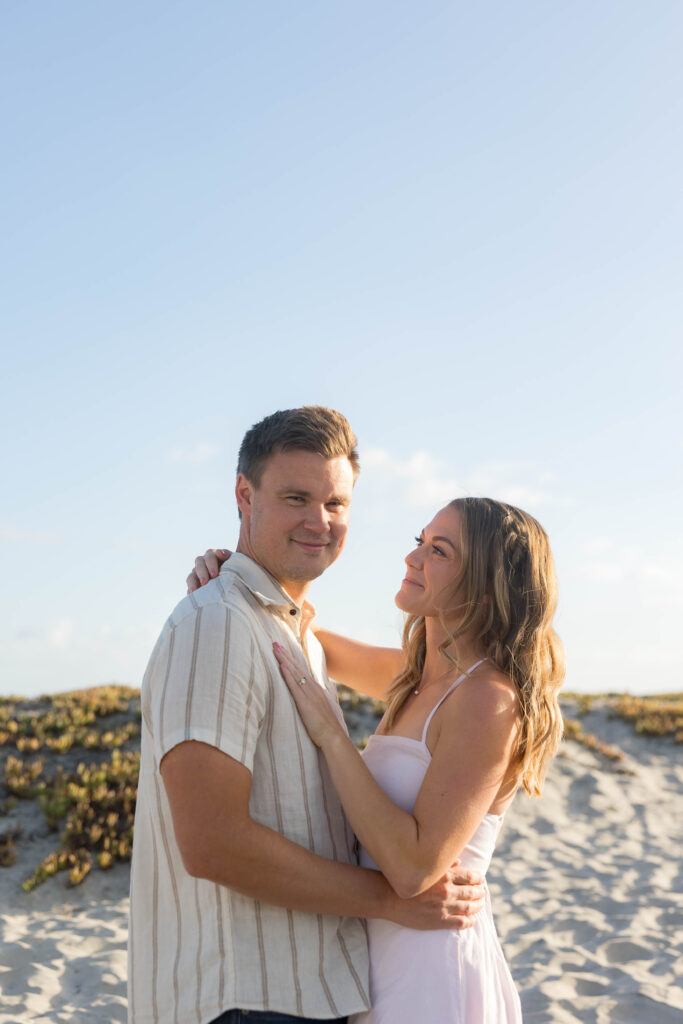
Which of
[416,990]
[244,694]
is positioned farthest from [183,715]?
[416,990]

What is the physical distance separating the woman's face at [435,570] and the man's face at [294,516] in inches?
19.3

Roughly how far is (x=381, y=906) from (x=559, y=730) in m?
1.18

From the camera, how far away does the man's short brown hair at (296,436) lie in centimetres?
364

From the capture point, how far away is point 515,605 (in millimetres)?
3781

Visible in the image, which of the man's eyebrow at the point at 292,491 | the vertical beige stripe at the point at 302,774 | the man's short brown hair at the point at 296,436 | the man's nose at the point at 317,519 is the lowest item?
the vertical beige stripe at the point at 302,774

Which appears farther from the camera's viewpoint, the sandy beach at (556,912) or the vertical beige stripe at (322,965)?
the sandy beach at (556,912)

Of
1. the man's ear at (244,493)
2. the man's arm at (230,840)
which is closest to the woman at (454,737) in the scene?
the man's arm at (230,840)

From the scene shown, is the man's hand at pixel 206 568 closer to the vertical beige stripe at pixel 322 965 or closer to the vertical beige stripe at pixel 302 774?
the vertical beige stripe at pixel 302 774

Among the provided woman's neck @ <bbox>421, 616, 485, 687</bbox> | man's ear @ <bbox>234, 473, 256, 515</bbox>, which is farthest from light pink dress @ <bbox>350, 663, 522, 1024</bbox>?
man's ear @ <bbox>234, 473, 256, 515</bbox>

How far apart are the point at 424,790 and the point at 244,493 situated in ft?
5.02

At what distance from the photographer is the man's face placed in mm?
3660

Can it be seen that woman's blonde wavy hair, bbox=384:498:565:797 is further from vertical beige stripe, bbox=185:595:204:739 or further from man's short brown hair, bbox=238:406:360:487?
vertical beige stripe, bbox=185:595:204:739

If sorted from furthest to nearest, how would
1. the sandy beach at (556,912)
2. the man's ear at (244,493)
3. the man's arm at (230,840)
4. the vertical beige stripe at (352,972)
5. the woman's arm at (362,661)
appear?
1. the sandy beach at (556,912)
2. the woman's arm at (362,661)
3. the man's ear at (244,493)
4. the vertical beige stripe at (352,972)
5. the man's arm at (230,840)

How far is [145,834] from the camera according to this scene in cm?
310
